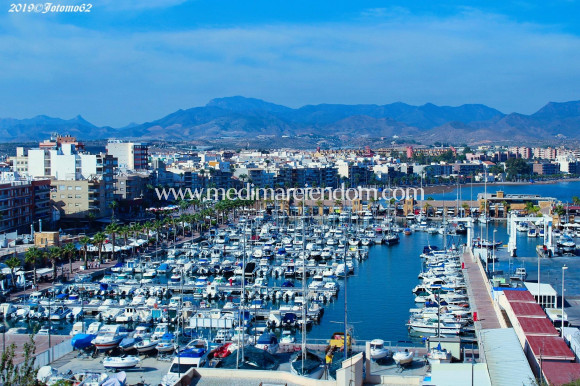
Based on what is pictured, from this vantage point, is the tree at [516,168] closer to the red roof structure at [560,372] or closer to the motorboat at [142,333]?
the motorboat at [142,333]

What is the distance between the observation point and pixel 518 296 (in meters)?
12.9

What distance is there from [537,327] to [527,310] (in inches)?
47.7

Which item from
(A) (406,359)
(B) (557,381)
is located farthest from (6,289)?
(B) (557,381)

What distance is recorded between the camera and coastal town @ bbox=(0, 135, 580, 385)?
384 inches

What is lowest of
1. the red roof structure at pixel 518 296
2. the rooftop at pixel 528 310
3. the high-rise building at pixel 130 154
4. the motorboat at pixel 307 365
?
the motorboat at pixel 307 365

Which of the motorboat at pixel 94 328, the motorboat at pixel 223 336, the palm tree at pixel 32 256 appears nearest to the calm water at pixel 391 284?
the motorboat at pixel 94 328

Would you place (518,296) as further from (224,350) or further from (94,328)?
(94,328)

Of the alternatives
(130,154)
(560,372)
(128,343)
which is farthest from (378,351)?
(130,154)

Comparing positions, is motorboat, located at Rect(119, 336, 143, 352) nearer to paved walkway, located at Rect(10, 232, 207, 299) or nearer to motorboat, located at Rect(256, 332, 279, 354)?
motorboat, located at Rect(256, 332, 279, 354)

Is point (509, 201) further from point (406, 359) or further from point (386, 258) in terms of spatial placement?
point (406, 359)

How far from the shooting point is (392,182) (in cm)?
5969

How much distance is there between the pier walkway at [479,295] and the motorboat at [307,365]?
3436 mm

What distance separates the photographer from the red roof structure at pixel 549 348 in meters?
9.01

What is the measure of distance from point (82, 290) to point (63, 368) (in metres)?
7.24
